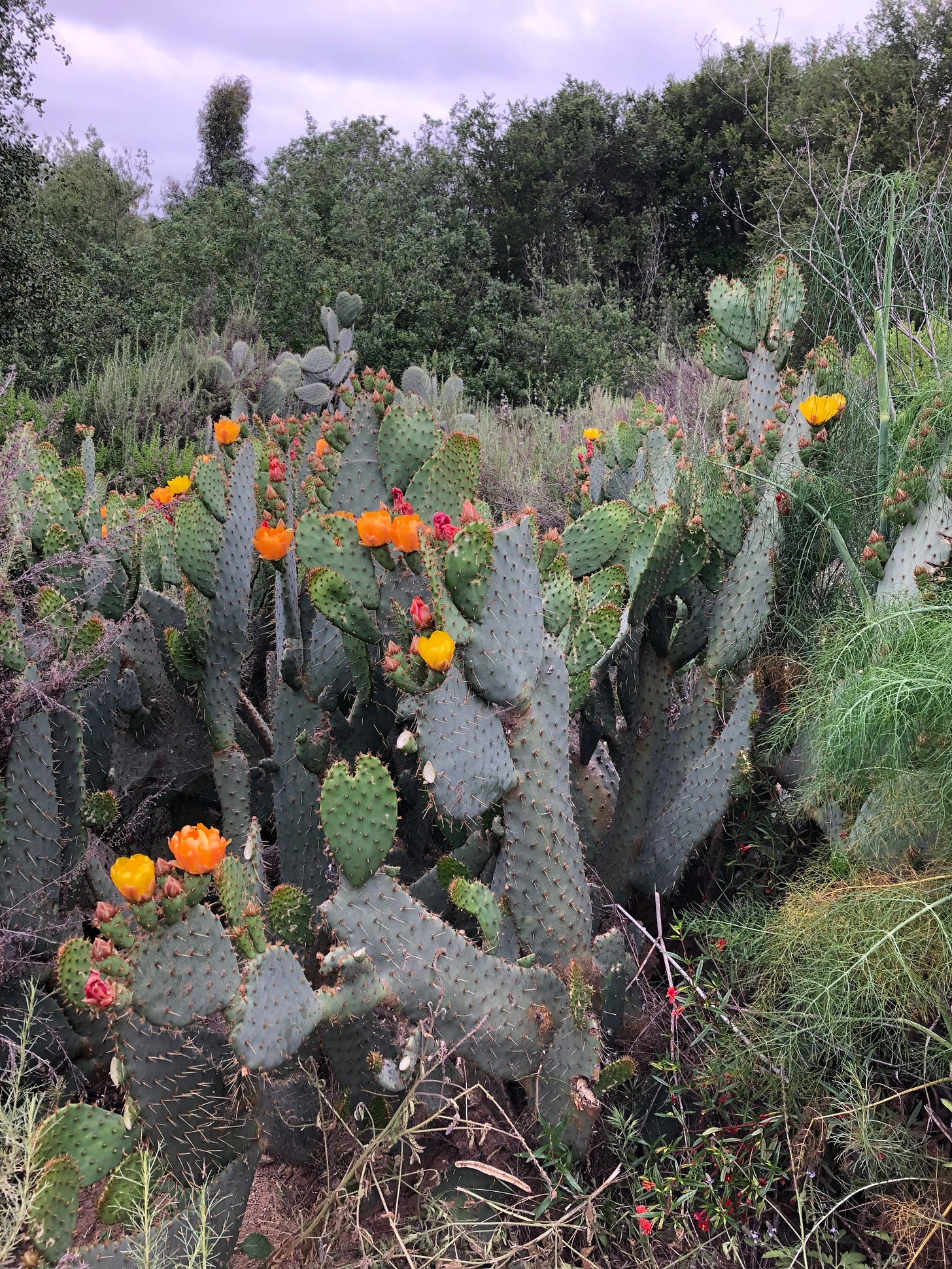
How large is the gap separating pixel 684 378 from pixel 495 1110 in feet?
28.5

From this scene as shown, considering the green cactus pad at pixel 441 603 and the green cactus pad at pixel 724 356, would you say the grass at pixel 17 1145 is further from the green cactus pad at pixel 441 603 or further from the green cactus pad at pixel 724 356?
the green cactus pad at pixel 724 356

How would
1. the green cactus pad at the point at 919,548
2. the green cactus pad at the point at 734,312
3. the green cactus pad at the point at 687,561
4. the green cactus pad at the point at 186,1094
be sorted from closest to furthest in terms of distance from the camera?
1. the green cactus pad at the point at 186,1094
2. the green cactus pad at the point at 919,548
3. the green cactus pad at the point at 687,561
4. the green cactus pad at the point at 734,312

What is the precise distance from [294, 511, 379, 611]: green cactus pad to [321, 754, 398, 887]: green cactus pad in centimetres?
55

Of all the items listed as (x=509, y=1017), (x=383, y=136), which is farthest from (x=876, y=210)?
(x=383, y=136)

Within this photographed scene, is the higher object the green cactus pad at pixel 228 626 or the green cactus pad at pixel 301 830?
the green cactus pad at pixel 228 626

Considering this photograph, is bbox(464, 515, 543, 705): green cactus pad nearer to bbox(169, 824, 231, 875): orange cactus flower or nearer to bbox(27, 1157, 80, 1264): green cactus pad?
bbox(169, 824, 231, 875): orange cactus flower

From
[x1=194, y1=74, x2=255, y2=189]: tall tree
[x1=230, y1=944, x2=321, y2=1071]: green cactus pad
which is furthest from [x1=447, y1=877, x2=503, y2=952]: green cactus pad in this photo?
[x1=194, y1=74, x2=255, y2=189]: tall tree

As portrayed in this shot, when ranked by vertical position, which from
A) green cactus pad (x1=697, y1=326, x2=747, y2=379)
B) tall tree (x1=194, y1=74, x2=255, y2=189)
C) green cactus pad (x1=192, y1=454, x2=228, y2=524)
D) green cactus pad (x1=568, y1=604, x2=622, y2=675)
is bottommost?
green cactus pad (x1=568, y1=604, x2=622, y2=675)

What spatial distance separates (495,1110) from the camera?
1.83 metres

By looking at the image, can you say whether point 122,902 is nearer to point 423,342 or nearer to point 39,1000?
point 39,1000

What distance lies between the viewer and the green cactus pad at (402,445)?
2146 millimetres

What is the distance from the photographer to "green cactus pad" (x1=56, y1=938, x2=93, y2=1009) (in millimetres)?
1370

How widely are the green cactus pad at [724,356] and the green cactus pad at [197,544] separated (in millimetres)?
1667

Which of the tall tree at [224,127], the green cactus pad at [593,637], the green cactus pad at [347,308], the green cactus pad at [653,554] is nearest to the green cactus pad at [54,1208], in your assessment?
the green cactus pad at [593,637]
